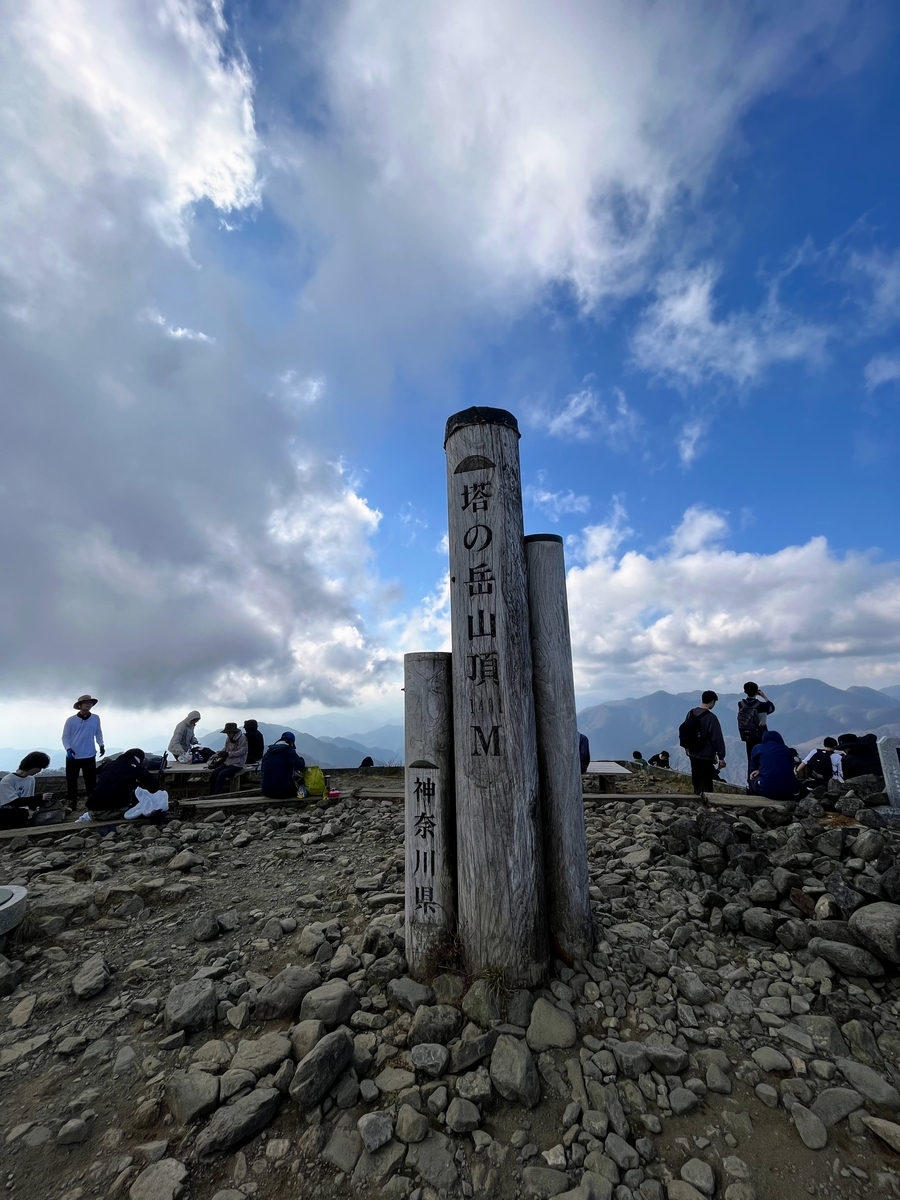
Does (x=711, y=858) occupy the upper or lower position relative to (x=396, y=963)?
upper

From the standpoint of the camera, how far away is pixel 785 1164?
8.26 ft

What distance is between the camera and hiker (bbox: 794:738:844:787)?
899 centimetres

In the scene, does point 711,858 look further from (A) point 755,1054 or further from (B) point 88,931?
(B) point 88,931

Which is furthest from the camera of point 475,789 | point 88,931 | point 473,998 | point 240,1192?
point 88,931

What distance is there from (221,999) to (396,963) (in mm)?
1220

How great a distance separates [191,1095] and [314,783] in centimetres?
721

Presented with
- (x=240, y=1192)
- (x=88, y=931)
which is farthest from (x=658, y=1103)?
(x=88, y=931)

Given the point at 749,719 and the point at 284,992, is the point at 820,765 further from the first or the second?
the point at 284,992

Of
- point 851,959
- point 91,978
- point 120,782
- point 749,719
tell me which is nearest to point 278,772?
point 120,782

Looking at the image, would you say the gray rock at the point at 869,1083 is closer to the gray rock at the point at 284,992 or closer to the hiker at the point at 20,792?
the gray rock at the point at 284,992

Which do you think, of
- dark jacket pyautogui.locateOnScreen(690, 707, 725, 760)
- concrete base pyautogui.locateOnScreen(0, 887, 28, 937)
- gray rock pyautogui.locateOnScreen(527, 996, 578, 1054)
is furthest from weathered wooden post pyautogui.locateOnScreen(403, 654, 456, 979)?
dark jacket pyautogui.locateOnScreen(690, 707, 725, 760)

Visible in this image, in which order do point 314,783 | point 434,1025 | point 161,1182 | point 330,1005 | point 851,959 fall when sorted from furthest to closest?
point 314,783
point 851,959
point 330,1005
point 434,1025
point 161,1182

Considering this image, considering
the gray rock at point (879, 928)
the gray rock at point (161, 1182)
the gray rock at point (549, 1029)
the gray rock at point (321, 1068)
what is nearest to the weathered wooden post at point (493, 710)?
the gray rock at point (549, 1029)

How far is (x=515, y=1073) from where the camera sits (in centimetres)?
290
